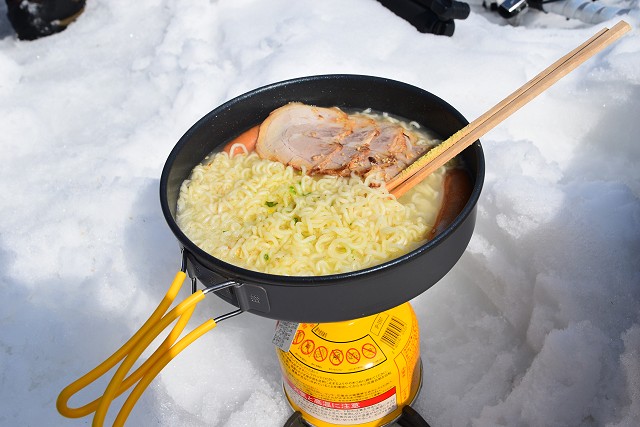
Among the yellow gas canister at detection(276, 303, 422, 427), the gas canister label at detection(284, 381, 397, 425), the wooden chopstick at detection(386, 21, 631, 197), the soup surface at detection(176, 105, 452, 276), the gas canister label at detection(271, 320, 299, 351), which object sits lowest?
the gas canister label at detection(284, 381, 397, 425)

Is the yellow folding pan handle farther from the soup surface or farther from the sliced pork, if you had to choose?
the sliced pork

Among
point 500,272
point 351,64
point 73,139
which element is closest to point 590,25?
point 351,64

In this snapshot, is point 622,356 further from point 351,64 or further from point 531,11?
point 531,11

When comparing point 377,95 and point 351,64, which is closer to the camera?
point 377,95

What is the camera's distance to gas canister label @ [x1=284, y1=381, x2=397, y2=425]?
2863mm

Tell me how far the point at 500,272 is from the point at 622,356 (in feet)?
2.98

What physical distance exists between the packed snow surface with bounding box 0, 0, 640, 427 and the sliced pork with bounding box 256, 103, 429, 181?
3.18 ft

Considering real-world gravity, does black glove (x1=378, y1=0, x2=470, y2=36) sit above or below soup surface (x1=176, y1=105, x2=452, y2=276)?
below

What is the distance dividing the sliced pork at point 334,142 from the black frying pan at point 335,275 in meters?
0.17

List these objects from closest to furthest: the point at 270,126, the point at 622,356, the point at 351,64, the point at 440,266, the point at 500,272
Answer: the point at 440,266, the point at 622,356, the point at 270,126, the point at 500,272, the point at 351,64

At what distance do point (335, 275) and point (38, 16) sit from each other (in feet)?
17.2

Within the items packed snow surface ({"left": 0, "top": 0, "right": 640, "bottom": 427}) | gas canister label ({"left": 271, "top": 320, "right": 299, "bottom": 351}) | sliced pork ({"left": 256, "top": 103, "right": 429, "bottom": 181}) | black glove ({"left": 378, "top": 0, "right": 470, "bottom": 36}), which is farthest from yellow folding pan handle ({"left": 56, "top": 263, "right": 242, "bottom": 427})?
black glove ({"left": 378, "top": 0, "right": 470, "bottom": 36})

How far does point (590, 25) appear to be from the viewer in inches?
203

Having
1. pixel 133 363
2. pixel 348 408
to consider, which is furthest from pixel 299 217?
pixel 348 408
